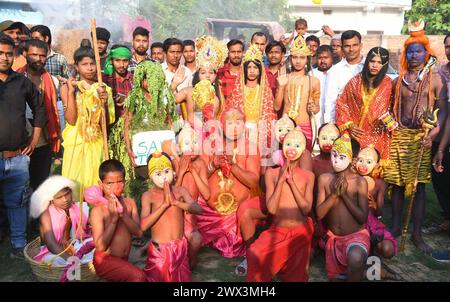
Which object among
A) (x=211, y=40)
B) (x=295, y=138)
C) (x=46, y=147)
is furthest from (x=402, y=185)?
(x=46, y=147)

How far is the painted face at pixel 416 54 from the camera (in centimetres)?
457

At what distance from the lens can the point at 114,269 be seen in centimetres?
355

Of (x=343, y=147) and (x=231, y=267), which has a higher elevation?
(x=343, y=147)

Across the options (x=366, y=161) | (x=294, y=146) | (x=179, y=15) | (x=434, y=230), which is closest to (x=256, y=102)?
(x=294, y=146)

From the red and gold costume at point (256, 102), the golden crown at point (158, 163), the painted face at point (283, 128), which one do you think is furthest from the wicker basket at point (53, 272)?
the red and gold costume at point (256, 102)

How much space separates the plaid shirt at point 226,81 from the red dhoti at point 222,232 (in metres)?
1.66

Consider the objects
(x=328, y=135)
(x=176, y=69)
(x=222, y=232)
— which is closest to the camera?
(x=328, y=135)

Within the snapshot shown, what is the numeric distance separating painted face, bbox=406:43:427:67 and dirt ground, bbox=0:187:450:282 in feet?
6.88

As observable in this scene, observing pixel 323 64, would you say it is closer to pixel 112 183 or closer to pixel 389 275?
pixel 389 275

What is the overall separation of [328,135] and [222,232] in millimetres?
1595

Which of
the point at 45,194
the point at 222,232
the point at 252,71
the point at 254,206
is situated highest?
the point at 252,71

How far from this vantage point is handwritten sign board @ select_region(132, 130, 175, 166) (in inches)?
193

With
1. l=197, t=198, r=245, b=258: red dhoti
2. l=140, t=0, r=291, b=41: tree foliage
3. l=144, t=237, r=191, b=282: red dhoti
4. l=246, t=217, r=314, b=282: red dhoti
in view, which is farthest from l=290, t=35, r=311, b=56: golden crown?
l=140, t=0, r=291, b=41: tree foliage

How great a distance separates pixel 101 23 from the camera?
18.1 metres
